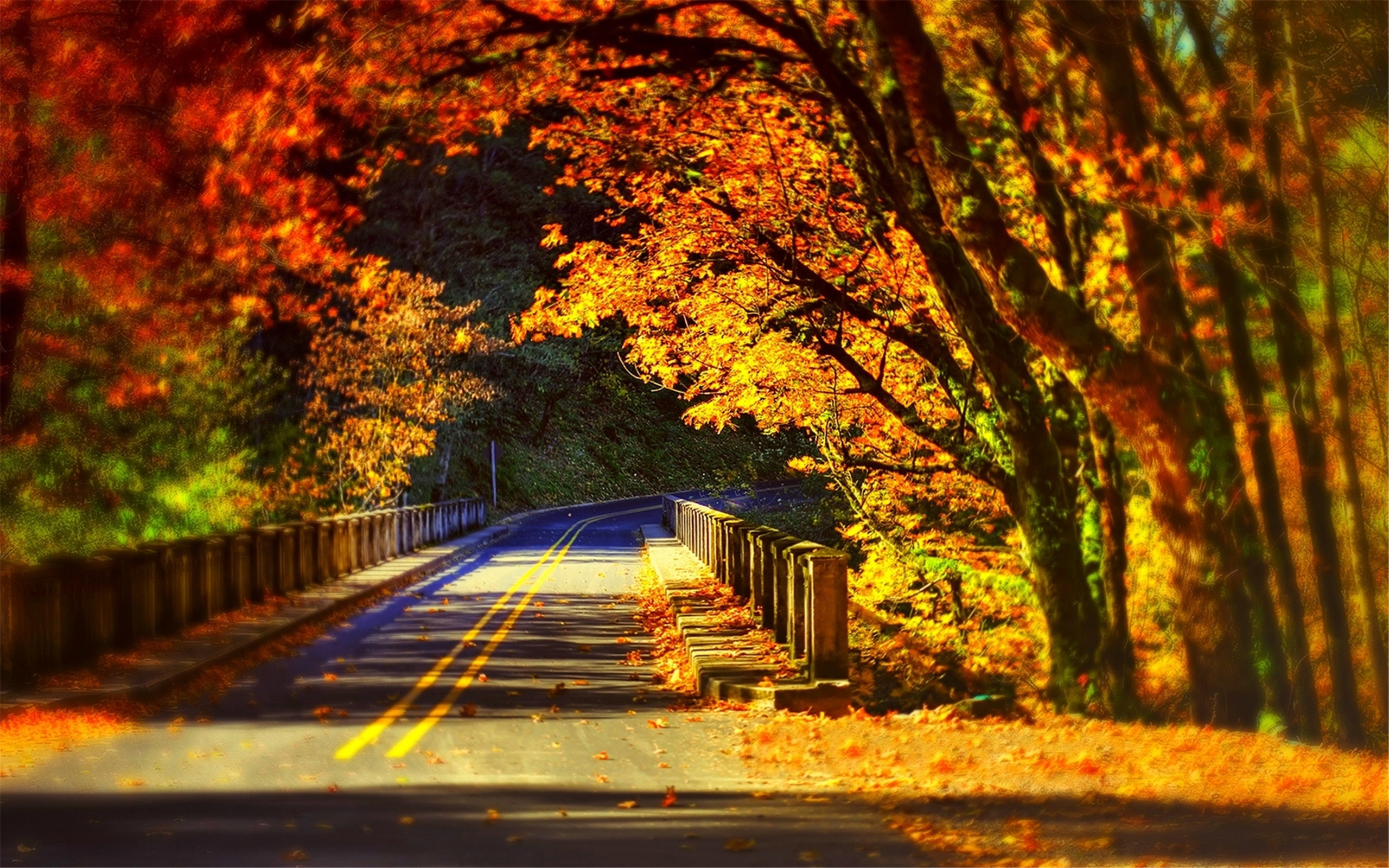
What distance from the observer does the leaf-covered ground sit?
27.5ft

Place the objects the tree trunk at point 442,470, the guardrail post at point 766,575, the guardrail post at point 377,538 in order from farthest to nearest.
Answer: the tree trunk at point 442,470
the guardrail post at point 377,538
the guardrail post at point 766,575

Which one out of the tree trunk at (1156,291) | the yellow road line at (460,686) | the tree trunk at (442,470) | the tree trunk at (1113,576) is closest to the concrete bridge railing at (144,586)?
the yellow road line at (460,686)

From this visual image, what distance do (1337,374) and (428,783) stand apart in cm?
775

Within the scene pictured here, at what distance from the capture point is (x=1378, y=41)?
13.9 meters

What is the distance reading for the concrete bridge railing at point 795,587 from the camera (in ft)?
47.6

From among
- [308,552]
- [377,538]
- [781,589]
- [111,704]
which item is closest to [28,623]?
[111,704]

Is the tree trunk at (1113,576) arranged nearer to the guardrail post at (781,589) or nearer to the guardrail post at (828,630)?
the guardrail post at (828,630)

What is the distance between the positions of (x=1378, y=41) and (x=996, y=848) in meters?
9.25

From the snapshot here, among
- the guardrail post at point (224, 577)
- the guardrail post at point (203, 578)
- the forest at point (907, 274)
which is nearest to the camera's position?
the forest at point (907, 274)

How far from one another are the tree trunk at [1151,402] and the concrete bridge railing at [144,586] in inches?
368

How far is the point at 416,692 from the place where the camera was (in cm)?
1528

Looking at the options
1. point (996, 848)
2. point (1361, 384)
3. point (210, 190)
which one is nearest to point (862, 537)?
point (1361, 384)

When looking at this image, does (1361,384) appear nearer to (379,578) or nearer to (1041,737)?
(1041,737)

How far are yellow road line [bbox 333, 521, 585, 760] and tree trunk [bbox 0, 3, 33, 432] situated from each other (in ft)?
22.3
